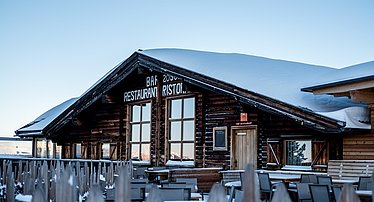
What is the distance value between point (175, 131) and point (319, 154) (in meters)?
5.98

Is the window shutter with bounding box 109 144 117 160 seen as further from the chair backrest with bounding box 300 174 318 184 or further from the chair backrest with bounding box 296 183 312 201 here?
the chair backrest with bounding box 296 183 312 201

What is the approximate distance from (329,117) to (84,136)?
1337cm

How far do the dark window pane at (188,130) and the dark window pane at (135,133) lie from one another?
2.65 meters

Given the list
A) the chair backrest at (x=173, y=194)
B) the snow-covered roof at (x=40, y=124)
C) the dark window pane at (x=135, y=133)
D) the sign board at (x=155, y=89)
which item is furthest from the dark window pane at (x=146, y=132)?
the chair backrest at (x=173, y=194)

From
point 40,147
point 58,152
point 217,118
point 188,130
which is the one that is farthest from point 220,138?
point 40,147

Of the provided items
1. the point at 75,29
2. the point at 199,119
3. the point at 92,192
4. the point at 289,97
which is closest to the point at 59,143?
the point at 75,29

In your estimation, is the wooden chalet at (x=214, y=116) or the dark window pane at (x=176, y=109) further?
the dark window pane at (x=176, y=109)

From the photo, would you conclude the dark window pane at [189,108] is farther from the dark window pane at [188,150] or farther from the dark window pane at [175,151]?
the dark window pane at [175,151]

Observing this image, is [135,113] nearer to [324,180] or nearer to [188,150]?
[188,150]

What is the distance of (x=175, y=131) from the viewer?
60.2 ft

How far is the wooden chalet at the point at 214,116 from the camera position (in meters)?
13.4

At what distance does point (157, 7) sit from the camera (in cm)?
2452

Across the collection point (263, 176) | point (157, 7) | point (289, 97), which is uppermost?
point (157, 7)

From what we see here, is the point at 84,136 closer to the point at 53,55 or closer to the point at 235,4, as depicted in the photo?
the point at 53,55
